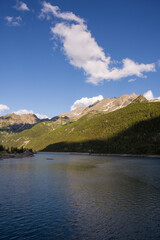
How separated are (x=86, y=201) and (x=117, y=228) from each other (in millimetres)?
14513

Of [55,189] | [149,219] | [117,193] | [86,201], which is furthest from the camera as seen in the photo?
[55,189]

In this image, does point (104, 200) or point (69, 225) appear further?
point (104, 200)

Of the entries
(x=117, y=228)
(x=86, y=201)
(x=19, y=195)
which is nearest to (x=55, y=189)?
(x=19, y=195)

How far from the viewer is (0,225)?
28250mm

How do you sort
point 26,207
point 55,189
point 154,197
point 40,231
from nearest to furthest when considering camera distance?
point 40,231, point 26,207, point 154,197, point 55,189

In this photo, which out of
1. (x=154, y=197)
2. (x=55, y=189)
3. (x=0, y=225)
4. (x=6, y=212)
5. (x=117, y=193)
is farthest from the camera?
(x=55, y=189)

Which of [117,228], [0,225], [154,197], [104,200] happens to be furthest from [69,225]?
[154,197]

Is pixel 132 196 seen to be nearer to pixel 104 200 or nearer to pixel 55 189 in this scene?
pixel 104 200

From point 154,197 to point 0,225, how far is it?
32.8 metres

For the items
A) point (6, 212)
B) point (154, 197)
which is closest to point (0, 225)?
point (6, 212)

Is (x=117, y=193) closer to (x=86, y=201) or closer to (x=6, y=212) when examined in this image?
(x=86, y=201)

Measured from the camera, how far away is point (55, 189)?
52.6 metres

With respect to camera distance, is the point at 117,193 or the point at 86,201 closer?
the point at 86,201

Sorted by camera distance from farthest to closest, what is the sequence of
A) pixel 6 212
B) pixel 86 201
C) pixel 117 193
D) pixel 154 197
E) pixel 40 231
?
pixel 117 193, pixel 154 197, pixel 86 201, pixel 6 212, pixel 40 231
